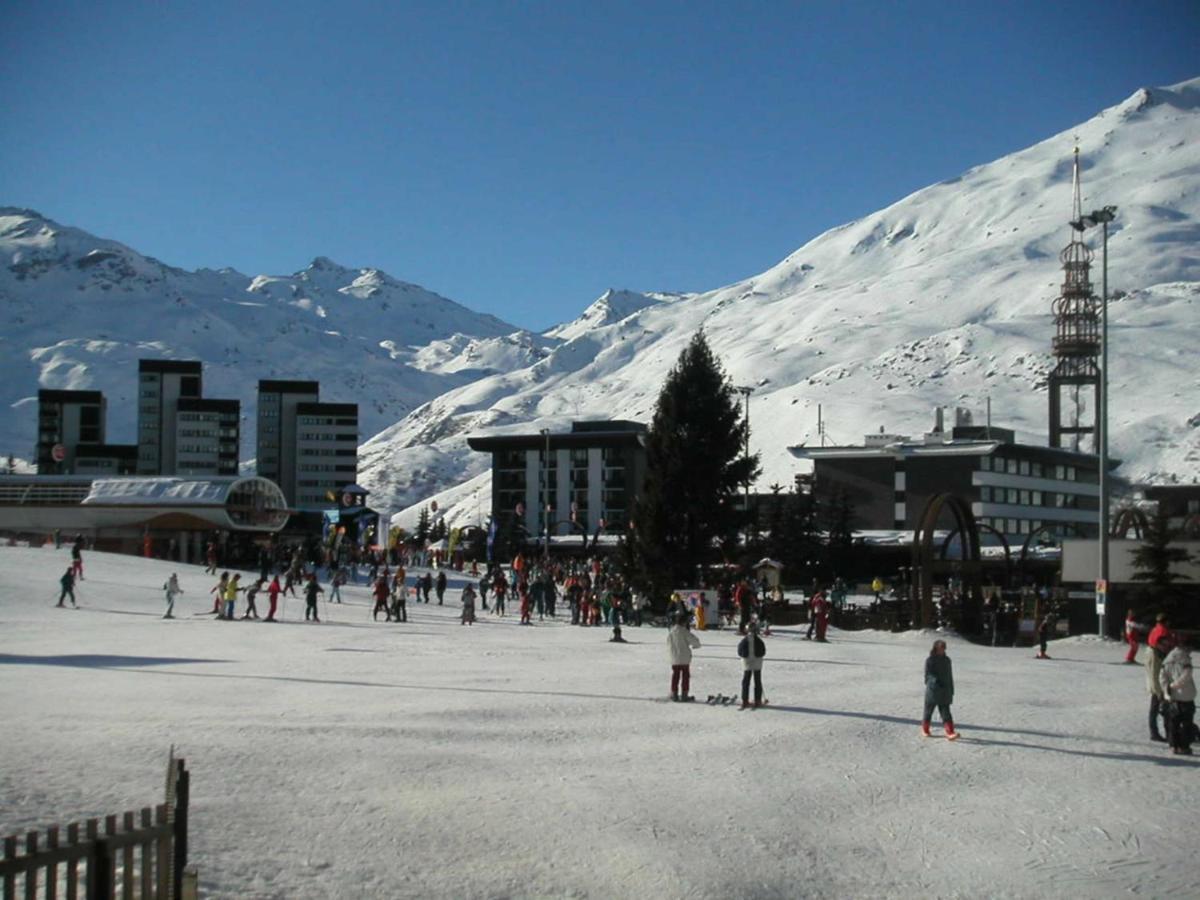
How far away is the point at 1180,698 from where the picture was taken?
49.7 feet

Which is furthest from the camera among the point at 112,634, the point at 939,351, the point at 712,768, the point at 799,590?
the point at 939,351

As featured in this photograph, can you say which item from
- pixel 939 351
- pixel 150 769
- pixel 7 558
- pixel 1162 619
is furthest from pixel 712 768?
pixel 939 351

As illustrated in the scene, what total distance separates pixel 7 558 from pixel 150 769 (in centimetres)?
3454

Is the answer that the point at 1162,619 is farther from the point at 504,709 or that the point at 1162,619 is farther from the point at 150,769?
the point at 150,769

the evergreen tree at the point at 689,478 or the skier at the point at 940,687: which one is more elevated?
the evergreen tree at the point at 689,478

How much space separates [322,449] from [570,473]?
5906 cm

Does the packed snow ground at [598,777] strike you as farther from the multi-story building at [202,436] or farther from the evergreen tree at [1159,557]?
the multi-story building at [202,436]

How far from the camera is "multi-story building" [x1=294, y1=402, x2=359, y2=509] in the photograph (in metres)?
156

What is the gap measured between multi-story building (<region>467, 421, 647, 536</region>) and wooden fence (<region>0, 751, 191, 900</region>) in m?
96.7

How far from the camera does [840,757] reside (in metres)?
14.6

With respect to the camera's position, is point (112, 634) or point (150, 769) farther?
point (112, 634)

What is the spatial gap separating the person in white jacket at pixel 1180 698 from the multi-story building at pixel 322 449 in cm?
14478

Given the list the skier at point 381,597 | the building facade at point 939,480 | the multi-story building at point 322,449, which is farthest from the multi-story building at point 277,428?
the skier at point 381,597

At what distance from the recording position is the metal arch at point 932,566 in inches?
1451
